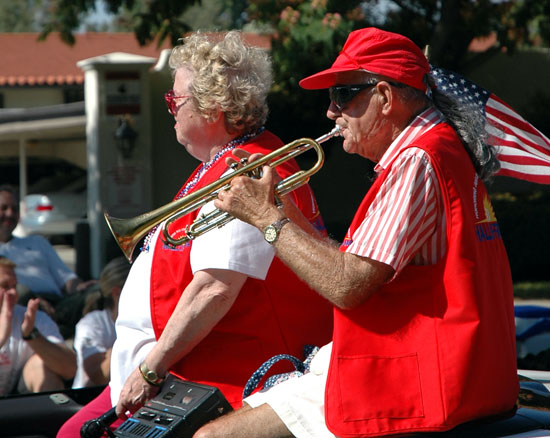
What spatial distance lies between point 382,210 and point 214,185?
0.63 meters

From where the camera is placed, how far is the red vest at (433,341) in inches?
84.7

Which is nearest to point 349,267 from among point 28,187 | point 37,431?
point 37,431

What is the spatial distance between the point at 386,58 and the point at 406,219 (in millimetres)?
463

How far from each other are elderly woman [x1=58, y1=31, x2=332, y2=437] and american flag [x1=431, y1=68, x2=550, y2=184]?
2.07 feet

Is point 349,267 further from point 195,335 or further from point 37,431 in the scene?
point 37,431

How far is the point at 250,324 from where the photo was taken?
9.16ft

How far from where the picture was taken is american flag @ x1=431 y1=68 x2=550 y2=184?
2.64 meters

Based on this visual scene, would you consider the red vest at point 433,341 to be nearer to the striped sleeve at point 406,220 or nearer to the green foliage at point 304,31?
the striped sleeve at point 406,220

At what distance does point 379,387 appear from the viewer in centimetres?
219

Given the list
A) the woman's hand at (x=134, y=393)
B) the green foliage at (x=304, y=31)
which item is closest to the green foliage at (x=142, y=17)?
the green foliage at (x=304, y=31)

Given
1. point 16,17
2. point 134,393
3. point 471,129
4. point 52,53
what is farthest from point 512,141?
point 16,17

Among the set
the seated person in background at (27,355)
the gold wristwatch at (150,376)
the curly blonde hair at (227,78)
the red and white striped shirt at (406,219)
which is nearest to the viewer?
the red and white striped shirt at (406,219)

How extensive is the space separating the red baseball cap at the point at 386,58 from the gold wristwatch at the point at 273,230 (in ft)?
1.43

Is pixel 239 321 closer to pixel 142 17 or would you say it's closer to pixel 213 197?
pixel 213 197
